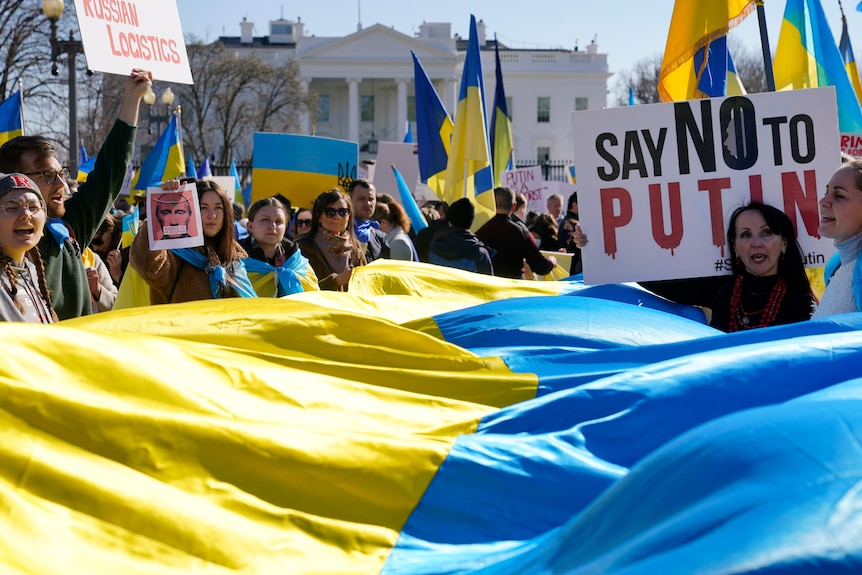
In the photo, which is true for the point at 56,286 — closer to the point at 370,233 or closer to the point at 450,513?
the point at 450,513

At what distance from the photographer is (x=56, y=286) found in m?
4.01

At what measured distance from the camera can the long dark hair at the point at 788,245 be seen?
442 cm

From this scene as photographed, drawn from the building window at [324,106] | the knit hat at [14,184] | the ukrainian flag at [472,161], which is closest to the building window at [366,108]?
the building window at [324,106]

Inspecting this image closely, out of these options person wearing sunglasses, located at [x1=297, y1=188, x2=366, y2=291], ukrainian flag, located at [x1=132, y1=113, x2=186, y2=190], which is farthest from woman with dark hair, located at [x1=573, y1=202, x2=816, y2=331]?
ukrainian flag, located at [x1=132, y1=113, x2=186, y2=190]

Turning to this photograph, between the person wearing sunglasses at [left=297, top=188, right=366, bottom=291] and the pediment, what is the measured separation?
3099 inches

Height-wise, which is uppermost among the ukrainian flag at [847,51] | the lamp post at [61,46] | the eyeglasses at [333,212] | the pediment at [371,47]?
the pediment at [371,47]

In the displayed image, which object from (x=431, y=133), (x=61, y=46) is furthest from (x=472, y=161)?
(x=61, y=46)

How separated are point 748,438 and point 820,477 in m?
0.19

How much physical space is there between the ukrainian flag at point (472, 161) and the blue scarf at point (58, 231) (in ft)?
23.3

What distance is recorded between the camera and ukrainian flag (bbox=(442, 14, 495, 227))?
438 inches

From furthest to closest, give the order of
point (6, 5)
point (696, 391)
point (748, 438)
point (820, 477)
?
point (6, 5) < point (696, 391) < point (748, 438) < point (820, 477)

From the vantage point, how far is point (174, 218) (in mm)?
4809

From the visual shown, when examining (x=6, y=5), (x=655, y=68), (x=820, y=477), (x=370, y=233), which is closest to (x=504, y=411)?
(x=820, y=477)

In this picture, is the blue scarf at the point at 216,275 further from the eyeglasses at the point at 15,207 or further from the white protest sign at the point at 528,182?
the white protest sign at the point at 528,182
